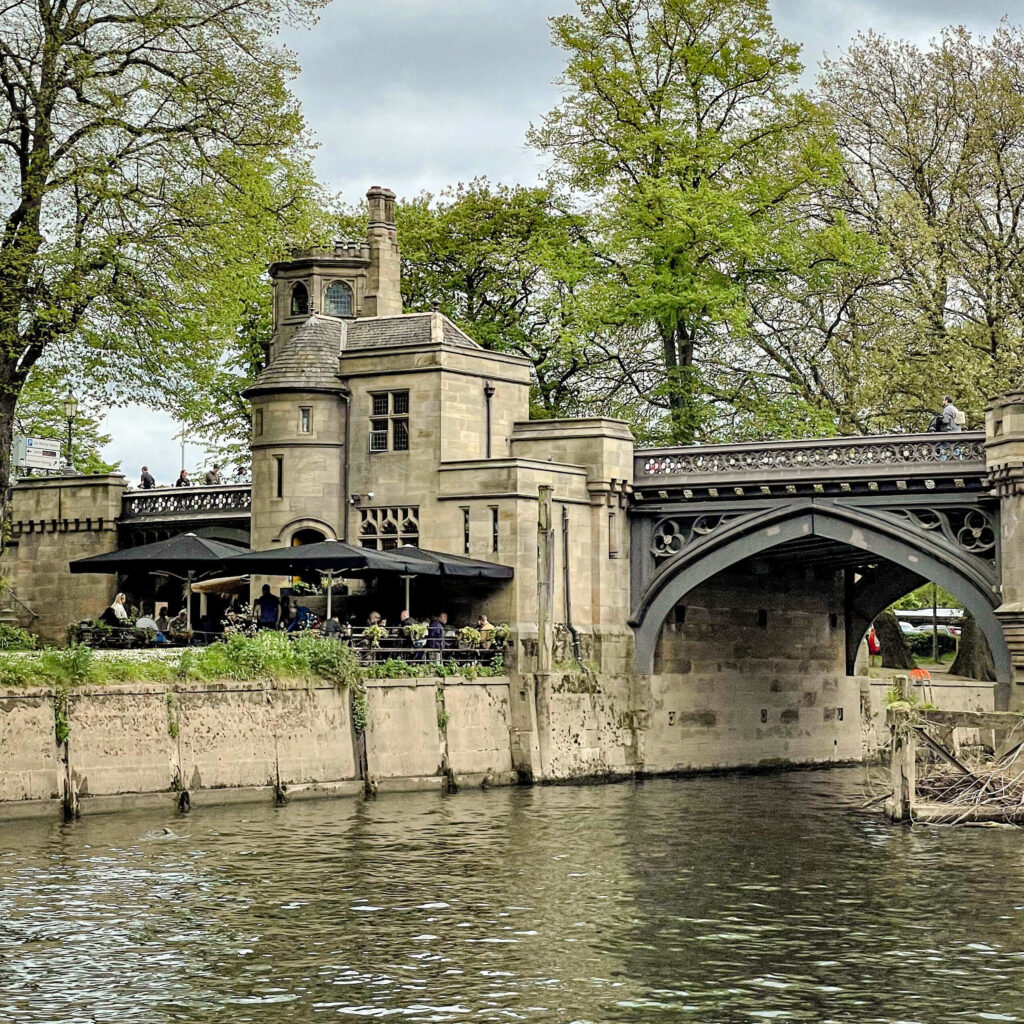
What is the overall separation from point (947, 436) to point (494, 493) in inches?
385

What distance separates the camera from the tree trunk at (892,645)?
6619cm

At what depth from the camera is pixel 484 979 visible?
72.4ft

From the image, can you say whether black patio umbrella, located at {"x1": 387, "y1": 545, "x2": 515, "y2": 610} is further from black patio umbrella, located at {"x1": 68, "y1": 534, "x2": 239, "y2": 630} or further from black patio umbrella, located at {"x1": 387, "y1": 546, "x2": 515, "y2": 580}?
black patio umbrella, located at {"x1": 68, "y1": 534, "x2": 239, "y2": 630}

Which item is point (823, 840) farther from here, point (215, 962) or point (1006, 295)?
point (1006, 295)

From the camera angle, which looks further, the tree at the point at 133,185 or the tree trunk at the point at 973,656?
the tree trunk at the point at 973,656

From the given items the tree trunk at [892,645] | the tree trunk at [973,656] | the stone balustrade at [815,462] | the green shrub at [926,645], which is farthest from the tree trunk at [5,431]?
the green shrub at [926,645]

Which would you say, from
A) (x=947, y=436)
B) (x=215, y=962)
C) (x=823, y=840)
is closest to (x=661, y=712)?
(x=947, y=436)

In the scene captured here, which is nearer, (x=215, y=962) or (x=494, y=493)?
(x=215, y=962)

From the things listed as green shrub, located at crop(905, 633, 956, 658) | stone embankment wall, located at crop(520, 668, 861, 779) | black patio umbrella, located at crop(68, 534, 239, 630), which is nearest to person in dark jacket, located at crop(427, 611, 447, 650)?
stone embankment wall, located at crop(520, 668, 861, 779)

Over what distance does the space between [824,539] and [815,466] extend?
6.88 feet

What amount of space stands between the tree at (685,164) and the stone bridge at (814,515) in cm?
688

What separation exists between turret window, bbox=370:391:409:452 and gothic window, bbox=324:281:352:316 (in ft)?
26.8

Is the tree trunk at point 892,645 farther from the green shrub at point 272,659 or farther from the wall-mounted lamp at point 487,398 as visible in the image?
the green shrub at point 272,659

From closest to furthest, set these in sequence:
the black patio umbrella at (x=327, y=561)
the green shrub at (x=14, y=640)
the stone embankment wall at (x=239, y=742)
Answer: the stone embankment wall at (x=239, y=742)
the green shrub at (x=14, y=640)
the black patio umbrella at (x=327, y=561)
